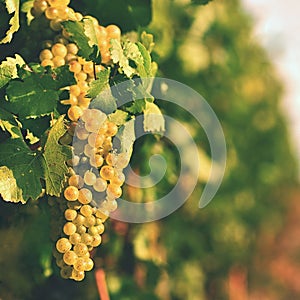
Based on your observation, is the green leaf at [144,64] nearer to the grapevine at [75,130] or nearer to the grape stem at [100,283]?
the grapevine at [75,130]

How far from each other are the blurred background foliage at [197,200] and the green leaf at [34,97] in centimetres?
19

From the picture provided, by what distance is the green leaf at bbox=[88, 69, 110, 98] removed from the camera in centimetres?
136

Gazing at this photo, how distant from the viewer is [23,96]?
4.49 ft

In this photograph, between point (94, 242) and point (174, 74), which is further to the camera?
point (174, 74)

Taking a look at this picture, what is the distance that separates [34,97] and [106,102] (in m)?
0.16

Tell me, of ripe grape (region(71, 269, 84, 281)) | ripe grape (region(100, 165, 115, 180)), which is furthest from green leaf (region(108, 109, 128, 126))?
ripe grape (region(71, 269, 84, 281))

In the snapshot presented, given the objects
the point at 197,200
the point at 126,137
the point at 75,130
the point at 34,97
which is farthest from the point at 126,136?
the point at 197,200

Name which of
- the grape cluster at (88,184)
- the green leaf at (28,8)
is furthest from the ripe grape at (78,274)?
the green leaf at (28,8)

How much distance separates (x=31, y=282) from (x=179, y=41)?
6.11ft

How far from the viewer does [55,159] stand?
134cm

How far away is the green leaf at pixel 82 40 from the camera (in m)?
1.41

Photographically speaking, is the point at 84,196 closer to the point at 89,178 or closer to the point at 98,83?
the point at 89,178

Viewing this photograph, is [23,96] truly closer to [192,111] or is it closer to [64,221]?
[64,221]

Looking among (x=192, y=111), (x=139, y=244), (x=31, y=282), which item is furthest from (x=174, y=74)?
(x=31, y=282)
